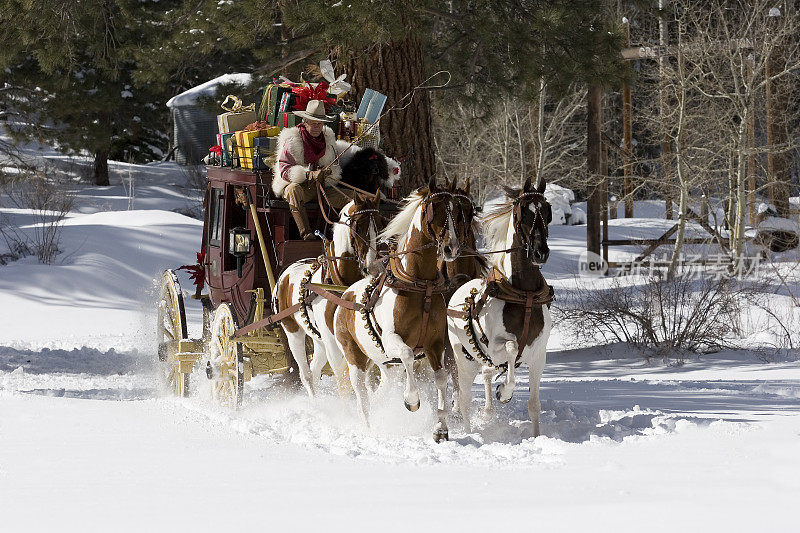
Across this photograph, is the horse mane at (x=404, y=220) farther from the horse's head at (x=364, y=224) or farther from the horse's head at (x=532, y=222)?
the horse's head at (x=532, y=222)

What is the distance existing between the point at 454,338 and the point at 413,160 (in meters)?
3.77

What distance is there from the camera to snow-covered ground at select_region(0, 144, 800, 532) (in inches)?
205

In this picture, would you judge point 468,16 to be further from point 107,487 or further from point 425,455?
point 107,487

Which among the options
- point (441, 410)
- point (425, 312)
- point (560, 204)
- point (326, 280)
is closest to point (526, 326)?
point (425, 312)

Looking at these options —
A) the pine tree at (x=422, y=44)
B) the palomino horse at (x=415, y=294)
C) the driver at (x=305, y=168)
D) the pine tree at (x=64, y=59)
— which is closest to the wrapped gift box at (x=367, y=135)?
the pine tree at (x=422, y=44)

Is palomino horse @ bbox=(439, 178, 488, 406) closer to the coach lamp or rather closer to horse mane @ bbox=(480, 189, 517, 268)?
horse mane @ bbox=(480, 189, 517, 268)

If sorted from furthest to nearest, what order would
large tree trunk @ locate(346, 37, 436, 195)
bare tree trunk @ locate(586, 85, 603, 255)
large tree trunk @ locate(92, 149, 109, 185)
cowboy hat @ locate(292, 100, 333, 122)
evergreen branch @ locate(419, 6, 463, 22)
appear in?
large tree trunk @ locate(92, 149, 109, 185) → bare tree trunk @ locate(586, 85, 603, 255) → evergreen branch @ locate(419, 6, 463, 22) → large tree trunk @ locate(346, 37, 436, 195) → cowboy hat @ locate(292, 100, 333, 122)

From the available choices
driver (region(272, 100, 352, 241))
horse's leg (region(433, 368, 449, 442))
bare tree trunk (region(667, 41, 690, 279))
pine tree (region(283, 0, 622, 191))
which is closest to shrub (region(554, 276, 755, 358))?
pine tree (region(283, 0, 622, 191))

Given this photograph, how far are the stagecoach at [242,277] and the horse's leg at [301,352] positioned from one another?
29 cm

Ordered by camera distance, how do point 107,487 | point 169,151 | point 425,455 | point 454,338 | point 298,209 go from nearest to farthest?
point 107,487 < point 425,455 < point 454,338 < point 298,209 < point 169,151

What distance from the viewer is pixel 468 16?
1218 centimetres

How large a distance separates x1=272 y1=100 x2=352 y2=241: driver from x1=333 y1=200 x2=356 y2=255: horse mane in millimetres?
588

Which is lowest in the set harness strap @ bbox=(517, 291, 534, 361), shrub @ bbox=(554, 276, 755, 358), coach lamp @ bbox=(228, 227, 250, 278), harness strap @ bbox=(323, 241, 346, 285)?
shrub @ bbox=(554, 276, 755, 358)

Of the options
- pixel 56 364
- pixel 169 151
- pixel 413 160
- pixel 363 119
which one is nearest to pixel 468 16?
pixel 413 160
